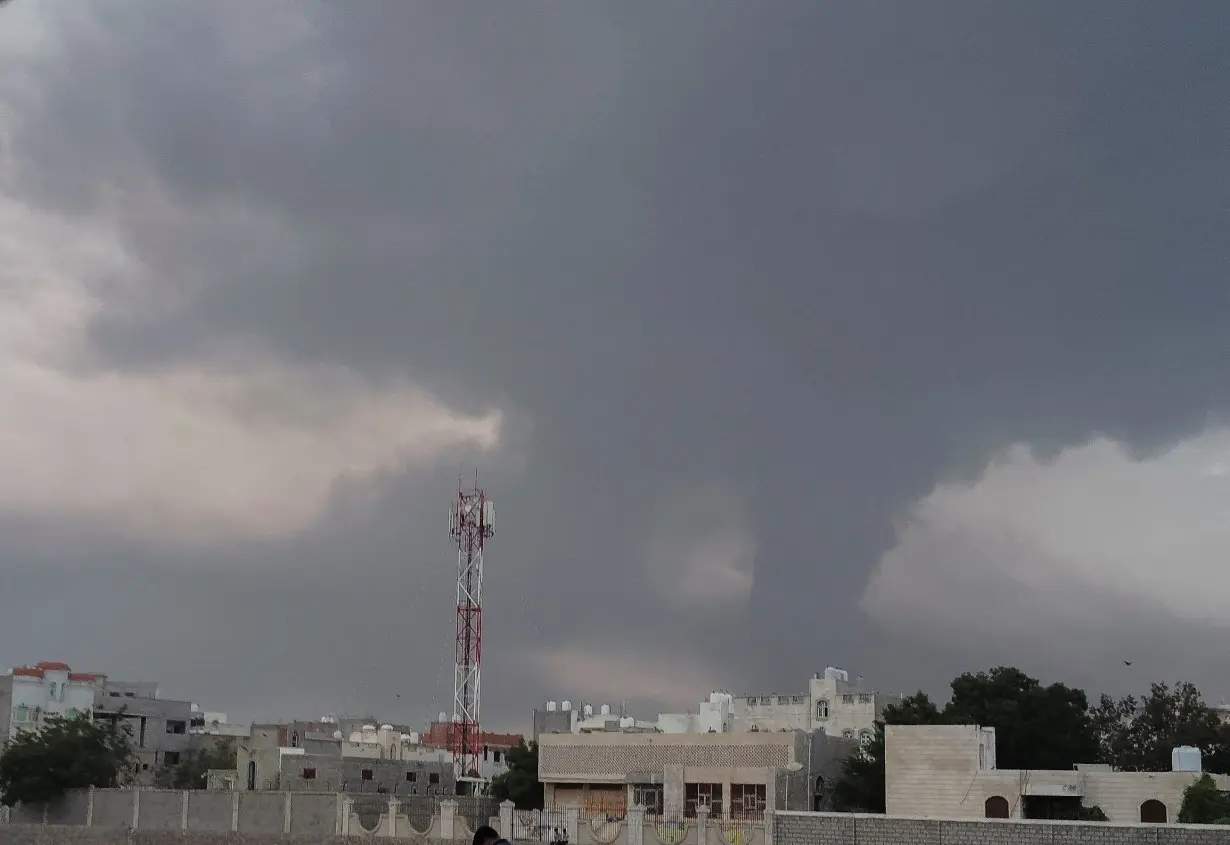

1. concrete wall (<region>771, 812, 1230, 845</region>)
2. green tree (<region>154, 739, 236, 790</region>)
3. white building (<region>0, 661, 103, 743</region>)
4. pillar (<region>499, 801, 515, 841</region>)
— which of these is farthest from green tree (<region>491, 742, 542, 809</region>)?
white building (<region>0, 661, 103, 743</region>)

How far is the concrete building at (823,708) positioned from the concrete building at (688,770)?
74.4ft

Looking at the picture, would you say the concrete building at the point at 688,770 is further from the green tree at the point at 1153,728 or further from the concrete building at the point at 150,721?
the concrete building at the point at 150,721

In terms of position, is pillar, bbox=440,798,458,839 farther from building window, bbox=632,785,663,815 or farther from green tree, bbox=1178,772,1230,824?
green tree, bbox=1178,772,1230,824

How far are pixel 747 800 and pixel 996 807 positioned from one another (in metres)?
10.1

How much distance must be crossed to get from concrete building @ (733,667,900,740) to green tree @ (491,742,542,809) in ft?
60.2

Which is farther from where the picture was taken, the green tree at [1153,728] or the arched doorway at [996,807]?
the green tree at [1153,728]

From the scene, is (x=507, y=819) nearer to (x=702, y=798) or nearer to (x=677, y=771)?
(x=677, y=771)

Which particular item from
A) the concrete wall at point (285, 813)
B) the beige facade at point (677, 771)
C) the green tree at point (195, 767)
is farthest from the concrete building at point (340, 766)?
the beige facade at point (677, 771)

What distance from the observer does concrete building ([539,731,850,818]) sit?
47656mm

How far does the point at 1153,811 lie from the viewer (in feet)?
128

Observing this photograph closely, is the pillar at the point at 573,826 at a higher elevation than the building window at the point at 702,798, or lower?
lower

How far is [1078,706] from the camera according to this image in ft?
185

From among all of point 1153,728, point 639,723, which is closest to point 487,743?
point 639,723

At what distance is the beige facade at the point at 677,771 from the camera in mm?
47625
